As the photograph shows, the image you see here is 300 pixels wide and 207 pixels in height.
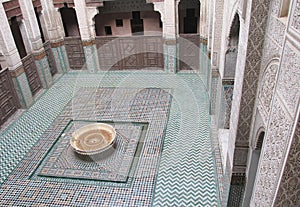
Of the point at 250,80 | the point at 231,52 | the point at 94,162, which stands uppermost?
the point at 250,80

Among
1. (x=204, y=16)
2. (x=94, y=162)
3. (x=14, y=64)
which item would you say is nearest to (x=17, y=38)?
(x=14, y=64)

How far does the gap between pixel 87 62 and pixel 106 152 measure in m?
3.54

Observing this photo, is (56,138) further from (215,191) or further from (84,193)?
(215,191)

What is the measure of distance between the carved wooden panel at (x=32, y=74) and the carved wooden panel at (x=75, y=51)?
108 centimetres

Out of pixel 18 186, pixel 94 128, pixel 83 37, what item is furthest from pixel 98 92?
pixel 18 186

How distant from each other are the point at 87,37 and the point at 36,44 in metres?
1.16

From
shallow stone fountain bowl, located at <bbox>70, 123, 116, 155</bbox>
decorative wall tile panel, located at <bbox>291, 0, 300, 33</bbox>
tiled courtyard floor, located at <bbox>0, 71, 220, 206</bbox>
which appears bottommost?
tiled courtyard floor, located at <bbox>0, 71, 220, 206</bbox>

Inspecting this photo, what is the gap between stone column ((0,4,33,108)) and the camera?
15.3ft

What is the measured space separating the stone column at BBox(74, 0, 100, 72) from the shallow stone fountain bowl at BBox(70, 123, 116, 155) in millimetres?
2711

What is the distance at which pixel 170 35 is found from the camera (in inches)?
236

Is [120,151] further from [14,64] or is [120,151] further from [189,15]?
[189,15]

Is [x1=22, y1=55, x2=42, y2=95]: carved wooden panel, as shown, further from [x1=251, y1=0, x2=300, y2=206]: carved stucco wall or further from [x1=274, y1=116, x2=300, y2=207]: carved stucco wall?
[x1=274, y1=116, x2=300, y2=207]: carved stucco wall

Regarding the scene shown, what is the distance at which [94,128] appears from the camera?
12.6ft

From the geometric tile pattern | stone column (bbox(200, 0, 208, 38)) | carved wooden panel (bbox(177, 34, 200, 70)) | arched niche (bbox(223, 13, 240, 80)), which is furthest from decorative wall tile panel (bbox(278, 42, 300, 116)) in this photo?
carved wooden panel (bbox(177, 34, 200, 70))
